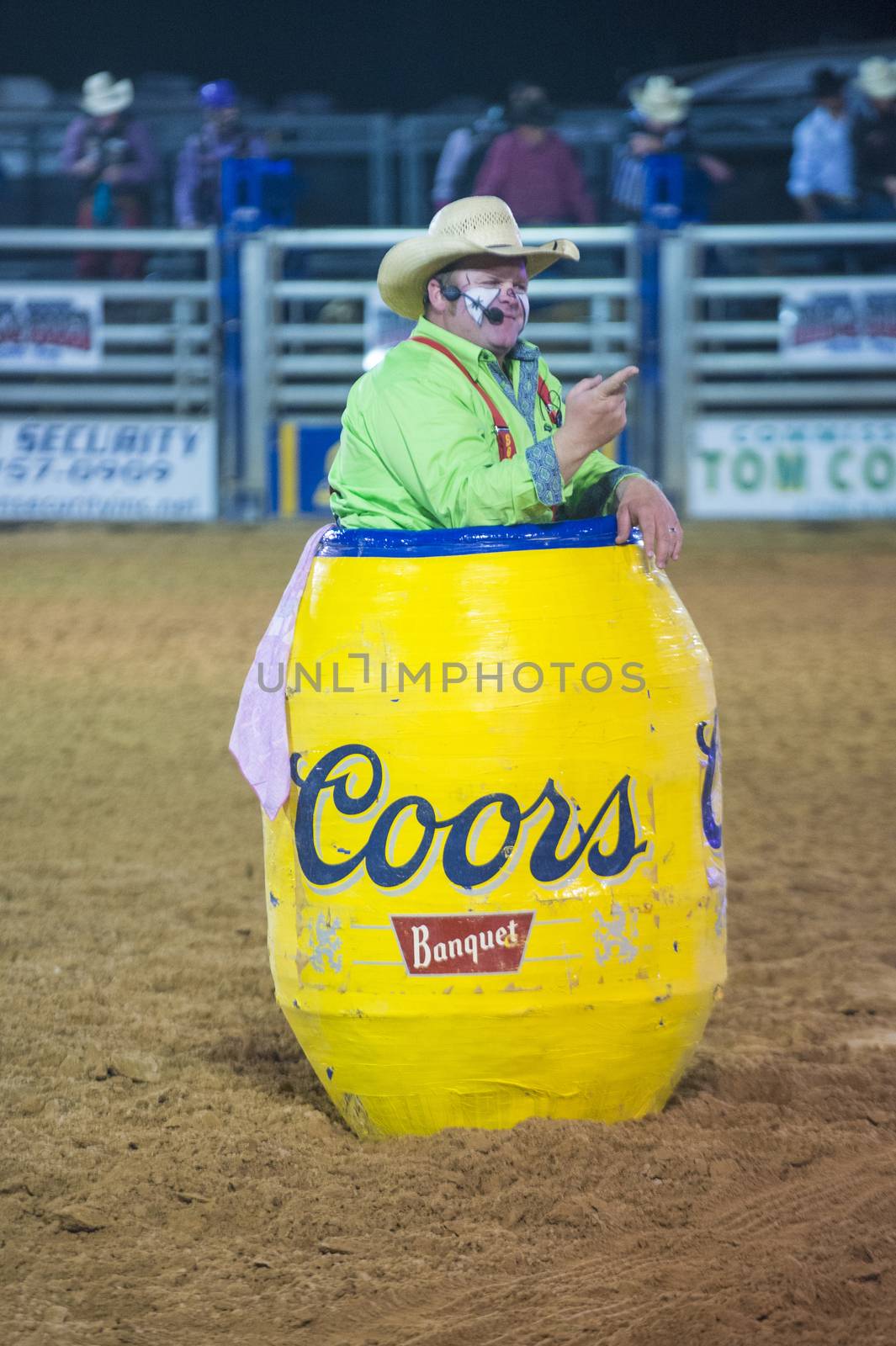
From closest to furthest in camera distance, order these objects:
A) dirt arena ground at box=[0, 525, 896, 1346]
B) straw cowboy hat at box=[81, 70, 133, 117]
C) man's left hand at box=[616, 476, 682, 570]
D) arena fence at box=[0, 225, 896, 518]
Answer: dirt arena ground at box=[0, 525, 896, 1346] < man's left hand at box=[616, 476, 682, 570] < arena fence at box=[0, 225, 896, 518] < straw cowboy hat at box=[81, 70, 133, 117]

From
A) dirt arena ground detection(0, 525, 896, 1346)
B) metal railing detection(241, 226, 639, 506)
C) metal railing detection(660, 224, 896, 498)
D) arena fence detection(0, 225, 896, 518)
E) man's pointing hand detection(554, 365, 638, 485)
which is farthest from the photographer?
metal railing detection(241, 226, 639, 506)

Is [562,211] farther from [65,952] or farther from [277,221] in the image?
[65,952]

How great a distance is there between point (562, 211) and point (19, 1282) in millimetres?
12224

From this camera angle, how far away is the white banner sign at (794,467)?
12.5m

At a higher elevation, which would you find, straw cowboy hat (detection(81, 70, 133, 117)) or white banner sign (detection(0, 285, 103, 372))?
straw cowboy hat (detection(81, 70, 133, 117))

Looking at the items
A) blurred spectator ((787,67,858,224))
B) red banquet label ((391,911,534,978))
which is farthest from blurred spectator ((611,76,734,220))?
red banquet label ((391,911,534,978))

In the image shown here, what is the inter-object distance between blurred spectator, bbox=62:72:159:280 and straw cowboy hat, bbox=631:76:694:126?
13.8ft

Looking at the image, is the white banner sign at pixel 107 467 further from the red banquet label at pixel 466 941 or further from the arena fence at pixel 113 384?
the red banquet label at pixel 466 941

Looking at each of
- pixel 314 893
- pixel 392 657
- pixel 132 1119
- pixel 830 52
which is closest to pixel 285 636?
pixel 392 657

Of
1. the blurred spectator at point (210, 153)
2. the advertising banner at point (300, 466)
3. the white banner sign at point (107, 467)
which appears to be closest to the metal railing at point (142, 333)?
the blurred spectator at point (210, 153)

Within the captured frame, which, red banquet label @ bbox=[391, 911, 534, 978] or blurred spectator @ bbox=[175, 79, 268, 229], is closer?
red banquet label @ bbox=[391, 911, 534, 978]

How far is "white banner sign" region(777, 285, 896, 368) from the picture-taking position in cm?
1301

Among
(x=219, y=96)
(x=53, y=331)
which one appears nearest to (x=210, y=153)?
(x=219, y=96)

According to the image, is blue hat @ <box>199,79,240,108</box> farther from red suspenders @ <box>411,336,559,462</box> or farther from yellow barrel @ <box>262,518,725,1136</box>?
yellow barrel @ <box>262,518,725,1136</box>
